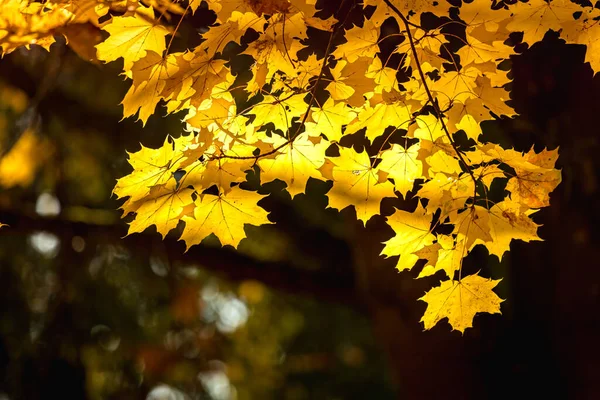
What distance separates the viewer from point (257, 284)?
13.9 feet

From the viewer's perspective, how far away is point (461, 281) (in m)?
1.45

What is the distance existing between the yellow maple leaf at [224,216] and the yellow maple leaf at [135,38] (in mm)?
333

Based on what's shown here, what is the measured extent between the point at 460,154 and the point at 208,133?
53cm

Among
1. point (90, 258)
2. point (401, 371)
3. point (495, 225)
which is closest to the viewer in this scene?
point (495, 225)

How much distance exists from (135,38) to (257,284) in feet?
9.72

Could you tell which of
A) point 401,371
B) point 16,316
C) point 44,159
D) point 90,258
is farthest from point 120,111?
point 401,371

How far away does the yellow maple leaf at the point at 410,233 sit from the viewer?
145 centimetres

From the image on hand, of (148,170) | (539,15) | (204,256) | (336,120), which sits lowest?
(204,256)

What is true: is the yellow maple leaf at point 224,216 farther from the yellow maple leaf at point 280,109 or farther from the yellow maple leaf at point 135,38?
the yellow maple leaf at point 135,38

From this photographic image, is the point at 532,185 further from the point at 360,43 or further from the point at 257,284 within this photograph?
the point at 257,284

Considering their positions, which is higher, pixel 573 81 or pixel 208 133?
pixel 573 81

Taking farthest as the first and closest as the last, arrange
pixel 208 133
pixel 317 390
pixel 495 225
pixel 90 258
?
pixel 317 390 < pixel 90 258 < pixel 495 225 < pixel 208 133

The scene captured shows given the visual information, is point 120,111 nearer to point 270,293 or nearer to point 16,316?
point 16,316

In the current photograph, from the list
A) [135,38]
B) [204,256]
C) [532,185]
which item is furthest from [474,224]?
[204,256]
